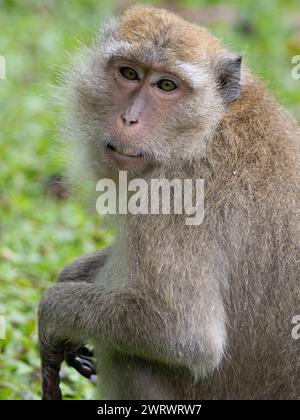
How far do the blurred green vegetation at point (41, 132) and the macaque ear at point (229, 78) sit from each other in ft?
1.67

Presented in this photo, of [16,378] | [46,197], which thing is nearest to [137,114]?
[16,378]

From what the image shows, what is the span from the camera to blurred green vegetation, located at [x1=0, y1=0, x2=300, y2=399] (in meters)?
7.03

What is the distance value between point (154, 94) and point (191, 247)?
891 mm

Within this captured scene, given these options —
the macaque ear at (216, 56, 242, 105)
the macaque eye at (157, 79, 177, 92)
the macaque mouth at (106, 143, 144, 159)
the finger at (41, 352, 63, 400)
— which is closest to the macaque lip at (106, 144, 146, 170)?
the macaque mouth at (106, 143, 144, 159)

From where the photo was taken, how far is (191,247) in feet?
17.7

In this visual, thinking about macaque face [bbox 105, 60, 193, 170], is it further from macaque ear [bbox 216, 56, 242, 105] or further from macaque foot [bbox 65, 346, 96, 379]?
macaque foot [bbox 65, 346, 96, 379]

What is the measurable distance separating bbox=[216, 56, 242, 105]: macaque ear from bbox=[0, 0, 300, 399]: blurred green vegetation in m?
0.51

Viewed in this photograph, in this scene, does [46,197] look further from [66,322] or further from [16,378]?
[66,322]

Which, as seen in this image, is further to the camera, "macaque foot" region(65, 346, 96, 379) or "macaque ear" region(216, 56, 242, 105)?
"macaque foot" region(65, 346, 96, 379)

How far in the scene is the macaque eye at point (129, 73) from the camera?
18.5ft

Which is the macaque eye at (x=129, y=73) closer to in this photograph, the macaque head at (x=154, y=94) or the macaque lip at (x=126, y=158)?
the macaque head at (x=154, y=94)

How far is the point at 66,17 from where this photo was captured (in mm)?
14078
